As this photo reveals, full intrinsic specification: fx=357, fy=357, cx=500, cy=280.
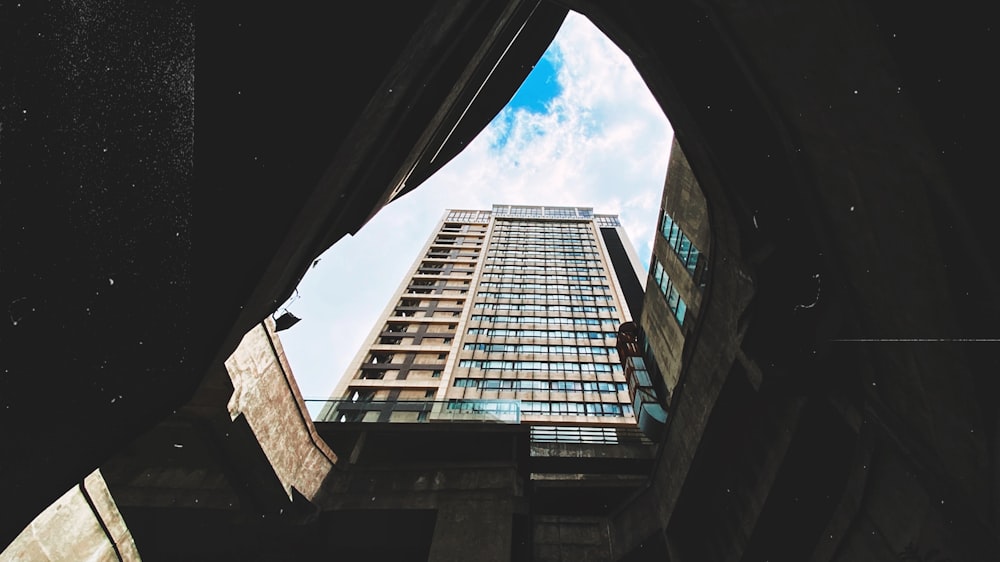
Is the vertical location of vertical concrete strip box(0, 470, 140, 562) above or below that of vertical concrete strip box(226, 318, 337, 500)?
below

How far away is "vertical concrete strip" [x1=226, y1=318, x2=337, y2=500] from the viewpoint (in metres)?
7.70

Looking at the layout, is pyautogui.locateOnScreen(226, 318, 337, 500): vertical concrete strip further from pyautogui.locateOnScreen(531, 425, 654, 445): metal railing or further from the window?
the window

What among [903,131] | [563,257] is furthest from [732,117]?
[563,257]

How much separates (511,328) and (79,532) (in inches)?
1339

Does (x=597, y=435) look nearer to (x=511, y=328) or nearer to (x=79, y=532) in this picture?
(x=79, y=532)

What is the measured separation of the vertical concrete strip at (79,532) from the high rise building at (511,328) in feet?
50.9

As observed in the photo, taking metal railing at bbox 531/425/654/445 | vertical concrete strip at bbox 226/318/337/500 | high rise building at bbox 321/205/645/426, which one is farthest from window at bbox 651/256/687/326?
vertical concrete strip at bbox 226/318/337/500

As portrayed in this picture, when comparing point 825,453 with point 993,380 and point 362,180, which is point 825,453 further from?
point 362,180

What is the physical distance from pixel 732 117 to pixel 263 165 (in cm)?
750

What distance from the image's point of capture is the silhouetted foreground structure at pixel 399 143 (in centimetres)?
243

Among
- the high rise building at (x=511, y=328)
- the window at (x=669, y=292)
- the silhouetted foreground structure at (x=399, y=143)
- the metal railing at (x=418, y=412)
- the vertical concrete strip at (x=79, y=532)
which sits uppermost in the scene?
the high rise building at (x=511, y=328)

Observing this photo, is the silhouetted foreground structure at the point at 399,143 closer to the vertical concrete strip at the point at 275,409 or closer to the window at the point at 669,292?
the vertical concrete strip at the point at 275,409

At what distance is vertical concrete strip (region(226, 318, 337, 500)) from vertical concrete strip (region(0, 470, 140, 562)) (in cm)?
210

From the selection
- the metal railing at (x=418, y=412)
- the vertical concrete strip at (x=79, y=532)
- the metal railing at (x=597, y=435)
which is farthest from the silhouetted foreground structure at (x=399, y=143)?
the metal railing at (x=418, y=412)
